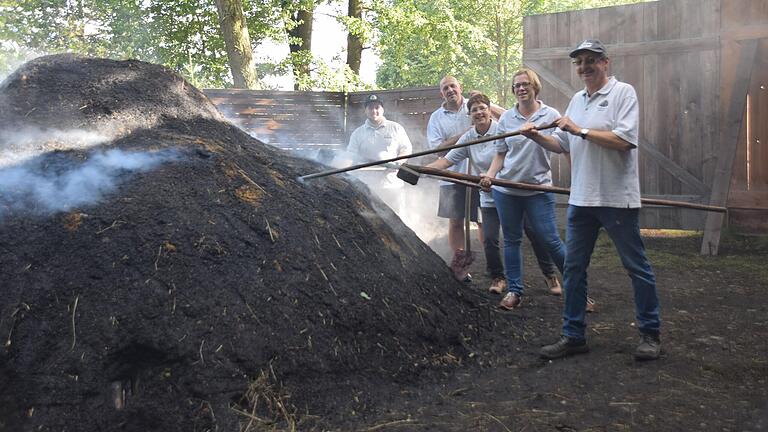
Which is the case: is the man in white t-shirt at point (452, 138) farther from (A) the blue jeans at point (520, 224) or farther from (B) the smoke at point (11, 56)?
(B) the smoke at point (11, 56)

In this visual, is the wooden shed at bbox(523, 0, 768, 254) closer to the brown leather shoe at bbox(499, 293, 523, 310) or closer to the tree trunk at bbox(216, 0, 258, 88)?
the brown leather shoe at bbox(499, 293, 523, 310)

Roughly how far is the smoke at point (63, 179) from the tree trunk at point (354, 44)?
13.7 m

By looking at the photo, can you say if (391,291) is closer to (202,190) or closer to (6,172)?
(202,190)

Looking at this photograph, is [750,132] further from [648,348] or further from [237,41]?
[237,41]

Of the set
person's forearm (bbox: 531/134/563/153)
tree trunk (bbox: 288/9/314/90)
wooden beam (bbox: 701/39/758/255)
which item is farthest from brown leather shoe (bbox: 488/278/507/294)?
tree trunk (bbox: 288/9/314/90)

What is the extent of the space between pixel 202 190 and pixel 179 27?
13.2 m

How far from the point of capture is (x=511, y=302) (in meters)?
5.36

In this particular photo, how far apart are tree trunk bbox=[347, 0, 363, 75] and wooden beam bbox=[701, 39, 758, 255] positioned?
11067mm

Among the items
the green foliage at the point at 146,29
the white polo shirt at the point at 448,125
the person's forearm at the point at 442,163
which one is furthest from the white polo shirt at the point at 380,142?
the green foliage at the point at 146,29

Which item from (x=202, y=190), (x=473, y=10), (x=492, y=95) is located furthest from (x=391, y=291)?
(x=492, y=95)

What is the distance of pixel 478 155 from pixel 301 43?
11529 millimetres

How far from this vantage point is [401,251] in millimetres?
4805

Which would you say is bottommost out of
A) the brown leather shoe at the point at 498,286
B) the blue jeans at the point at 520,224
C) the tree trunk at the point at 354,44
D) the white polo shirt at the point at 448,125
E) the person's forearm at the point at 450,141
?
the brown leather shoe at the point at 498,286

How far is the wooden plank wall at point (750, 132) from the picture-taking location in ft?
24.3
